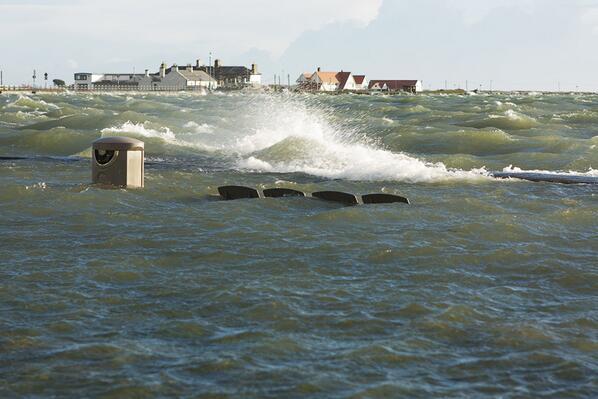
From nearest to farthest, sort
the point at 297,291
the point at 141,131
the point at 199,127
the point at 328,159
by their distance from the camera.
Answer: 1. the point at 297,291
2. the point at 328,159
3. the point at 141,131
4. the point at 199,127

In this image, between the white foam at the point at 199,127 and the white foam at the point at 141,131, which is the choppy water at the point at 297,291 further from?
the white foam at the point at 199,127

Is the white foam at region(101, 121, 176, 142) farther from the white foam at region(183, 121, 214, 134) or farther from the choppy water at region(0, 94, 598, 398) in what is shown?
the choppy water at region(0, 94, 598, 398)

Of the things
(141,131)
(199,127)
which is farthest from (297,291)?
(199,127)

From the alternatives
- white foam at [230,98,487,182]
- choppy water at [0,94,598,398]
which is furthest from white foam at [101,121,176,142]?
choppy water at [0,94,598,398]

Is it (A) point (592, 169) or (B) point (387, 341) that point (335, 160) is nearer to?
(A) point (592, 169)

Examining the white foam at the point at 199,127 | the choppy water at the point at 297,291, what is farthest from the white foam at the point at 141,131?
the choppy water at the point at 297,291

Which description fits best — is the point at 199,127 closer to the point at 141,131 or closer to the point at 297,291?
the point at 141,131

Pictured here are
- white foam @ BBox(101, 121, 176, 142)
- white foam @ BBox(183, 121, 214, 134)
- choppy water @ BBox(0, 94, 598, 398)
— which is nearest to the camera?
Result: choppy water @ BBox(0, 94, 598, 398)

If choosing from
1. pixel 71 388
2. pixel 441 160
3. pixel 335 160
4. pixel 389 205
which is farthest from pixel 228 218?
pixel 441 160

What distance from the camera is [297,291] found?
10359mm

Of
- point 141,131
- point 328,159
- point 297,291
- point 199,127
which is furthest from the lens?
point 199,127

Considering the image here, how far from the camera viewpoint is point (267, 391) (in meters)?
7.34

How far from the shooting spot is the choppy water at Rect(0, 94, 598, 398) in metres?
7.73

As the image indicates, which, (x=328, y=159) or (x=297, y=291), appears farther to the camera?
(x=328, y=159)
